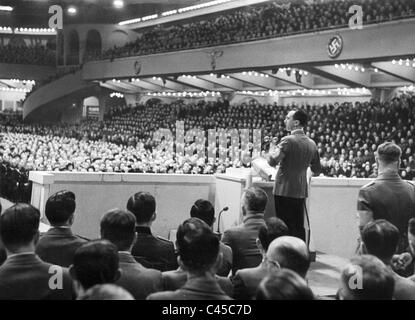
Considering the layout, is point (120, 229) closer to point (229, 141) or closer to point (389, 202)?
point (389, 202)

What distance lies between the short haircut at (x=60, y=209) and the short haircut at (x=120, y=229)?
71 centimetres

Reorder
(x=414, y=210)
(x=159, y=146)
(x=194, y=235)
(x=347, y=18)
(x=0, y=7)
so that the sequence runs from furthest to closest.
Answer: (x=0, y=7) < (x=159, y=146) < (x=347, y=18) < (x=414, y=210) < (x=194, y=235)

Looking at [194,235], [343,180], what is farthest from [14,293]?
[343,180]

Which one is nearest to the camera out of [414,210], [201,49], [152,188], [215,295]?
[215,295]

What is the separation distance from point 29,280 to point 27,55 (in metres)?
43.8

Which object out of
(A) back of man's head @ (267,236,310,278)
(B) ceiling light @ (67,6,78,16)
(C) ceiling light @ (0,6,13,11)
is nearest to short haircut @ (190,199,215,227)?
(A) back of man's head @ (267,236,310,278)

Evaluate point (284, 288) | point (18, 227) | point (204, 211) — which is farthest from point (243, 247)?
point (284, 288)

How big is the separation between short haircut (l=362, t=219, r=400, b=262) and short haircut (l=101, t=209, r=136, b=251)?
4.30 feet

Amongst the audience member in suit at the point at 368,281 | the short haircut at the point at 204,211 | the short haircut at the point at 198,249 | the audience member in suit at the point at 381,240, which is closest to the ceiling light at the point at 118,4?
the short haircut at the point at 204,211

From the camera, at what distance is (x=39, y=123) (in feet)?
138

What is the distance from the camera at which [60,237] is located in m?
4.06

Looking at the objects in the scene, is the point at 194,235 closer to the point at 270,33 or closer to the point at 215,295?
the point at 215,295

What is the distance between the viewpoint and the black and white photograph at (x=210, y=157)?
308 cm

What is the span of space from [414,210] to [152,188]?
14.4 feet
